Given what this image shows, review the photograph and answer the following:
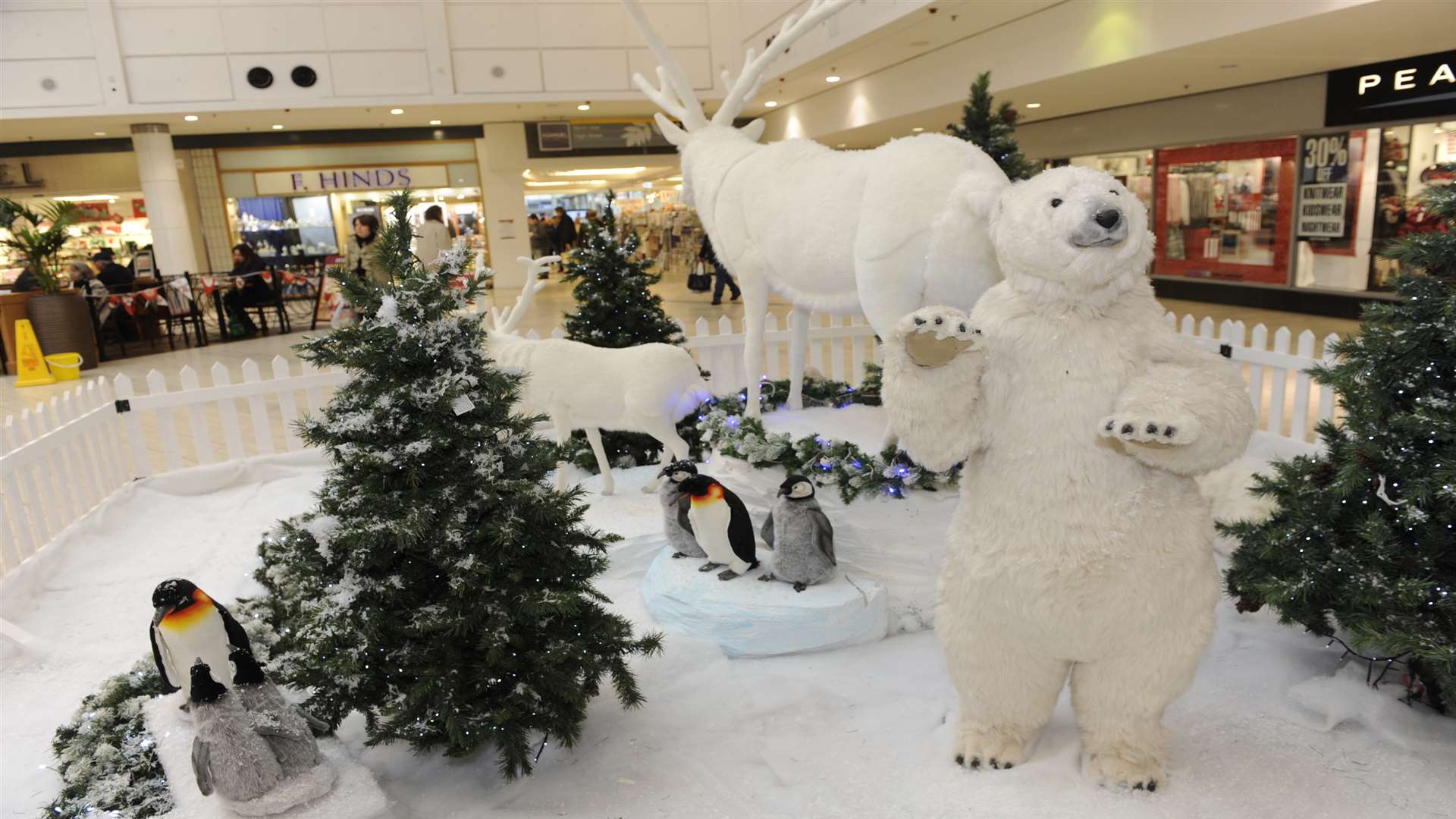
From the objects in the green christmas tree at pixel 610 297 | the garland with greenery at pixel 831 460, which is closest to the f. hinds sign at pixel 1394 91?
the garland with greenery at pixel 831 460

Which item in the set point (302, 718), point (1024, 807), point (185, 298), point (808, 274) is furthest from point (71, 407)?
point (185, 298)

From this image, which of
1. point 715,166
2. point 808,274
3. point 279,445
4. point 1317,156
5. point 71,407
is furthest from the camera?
point 1317,156

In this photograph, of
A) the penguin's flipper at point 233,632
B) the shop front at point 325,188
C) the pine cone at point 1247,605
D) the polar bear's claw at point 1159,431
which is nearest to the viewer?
the polar bear's claw at point 1159,431

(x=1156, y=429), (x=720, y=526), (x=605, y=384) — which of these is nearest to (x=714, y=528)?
(x=720, y=526)

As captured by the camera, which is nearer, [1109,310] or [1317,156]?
[1109,310]

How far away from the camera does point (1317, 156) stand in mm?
10555

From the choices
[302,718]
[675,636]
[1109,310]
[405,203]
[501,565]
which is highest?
[405,203]

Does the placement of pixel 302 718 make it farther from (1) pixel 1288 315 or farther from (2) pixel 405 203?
(1) pixel 1288 315

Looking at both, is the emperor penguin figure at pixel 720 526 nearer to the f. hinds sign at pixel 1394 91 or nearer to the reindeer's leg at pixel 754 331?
the reindeer's leg at pixel 754 331

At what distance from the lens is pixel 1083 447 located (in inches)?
80.5

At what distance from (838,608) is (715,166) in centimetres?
230

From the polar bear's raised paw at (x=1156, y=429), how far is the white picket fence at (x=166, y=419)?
1.75m

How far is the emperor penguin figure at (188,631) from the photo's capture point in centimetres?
218

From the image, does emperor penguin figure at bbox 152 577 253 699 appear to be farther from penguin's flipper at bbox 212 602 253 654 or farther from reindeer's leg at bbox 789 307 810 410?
reindeer's leg at bbox 789 307 810 410
